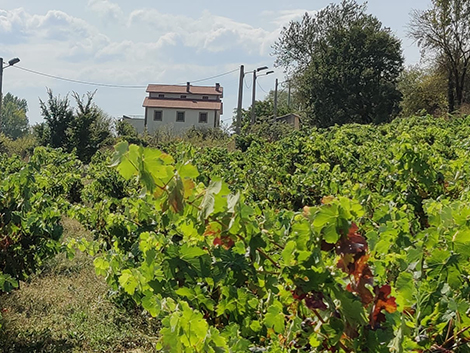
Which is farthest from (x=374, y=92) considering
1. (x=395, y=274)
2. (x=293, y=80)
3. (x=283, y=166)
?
(x=395, y=274)

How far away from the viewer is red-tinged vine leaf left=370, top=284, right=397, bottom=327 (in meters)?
1.51

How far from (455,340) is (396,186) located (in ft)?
8.78

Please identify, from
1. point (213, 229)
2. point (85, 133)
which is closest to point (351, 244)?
point (213, 229)

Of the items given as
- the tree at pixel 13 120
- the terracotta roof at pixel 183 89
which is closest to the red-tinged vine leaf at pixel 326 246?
the terracotta roof at pixel 183 89

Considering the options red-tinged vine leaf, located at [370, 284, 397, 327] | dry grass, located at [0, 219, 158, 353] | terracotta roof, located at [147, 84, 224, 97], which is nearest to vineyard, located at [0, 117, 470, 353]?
red-tinged vine leaf, located at [370, 284, 397, 327]

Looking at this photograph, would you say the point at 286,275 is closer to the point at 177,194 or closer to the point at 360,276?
the point at 360,276

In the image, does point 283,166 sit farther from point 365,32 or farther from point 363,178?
point 365,32

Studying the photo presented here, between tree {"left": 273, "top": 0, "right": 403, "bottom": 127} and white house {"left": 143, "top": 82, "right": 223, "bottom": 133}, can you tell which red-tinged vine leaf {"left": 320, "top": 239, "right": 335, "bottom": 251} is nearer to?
tree {"left": 273, "top": 0, "right": 403, "bottom": 127}

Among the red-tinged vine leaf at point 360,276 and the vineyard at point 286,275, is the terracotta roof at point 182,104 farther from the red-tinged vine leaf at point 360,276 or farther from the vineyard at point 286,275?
the red-tinged vine leaf at point 360,276

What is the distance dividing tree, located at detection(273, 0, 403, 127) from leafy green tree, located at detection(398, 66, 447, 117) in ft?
5.37

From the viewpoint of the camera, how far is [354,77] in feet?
107

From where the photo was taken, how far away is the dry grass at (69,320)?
447 centimetres

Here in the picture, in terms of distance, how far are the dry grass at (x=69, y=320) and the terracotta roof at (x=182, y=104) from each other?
51037 mm

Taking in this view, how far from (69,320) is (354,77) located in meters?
29.8
